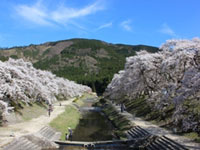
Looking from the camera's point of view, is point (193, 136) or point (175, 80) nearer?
point (193, 136)

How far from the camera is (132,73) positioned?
36250 mm

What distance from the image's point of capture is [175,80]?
92.8 feet

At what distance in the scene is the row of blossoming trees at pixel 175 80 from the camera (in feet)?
55.7

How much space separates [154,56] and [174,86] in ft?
38.2

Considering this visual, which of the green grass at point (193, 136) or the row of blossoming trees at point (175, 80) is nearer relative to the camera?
the row of blossoming trees at point (175, 80)

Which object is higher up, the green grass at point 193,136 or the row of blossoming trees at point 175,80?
the row of blossoming trees at point 175,80

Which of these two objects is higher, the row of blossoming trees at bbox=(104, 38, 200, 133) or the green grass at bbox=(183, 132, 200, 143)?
the row of blossoming trees at bbox=(104, 38, 200, 133)

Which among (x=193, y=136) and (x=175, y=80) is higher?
(x=175, y=80)

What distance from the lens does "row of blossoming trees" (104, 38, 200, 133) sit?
1697 cm

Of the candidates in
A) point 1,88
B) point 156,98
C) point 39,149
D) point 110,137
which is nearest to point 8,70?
point 1,88

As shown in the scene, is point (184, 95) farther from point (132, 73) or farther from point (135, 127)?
point (132, 73)

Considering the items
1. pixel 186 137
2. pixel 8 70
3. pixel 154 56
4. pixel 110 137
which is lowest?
pixel 110 137

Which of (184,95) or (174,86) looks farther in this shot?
(174,86)

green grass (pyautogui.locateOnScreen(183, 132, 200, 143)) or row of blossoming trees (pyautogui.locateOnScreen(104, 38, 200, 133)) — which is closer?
row of blossoming trees (pyautogui.locateOnScreen(104, 38, 200, 133))
